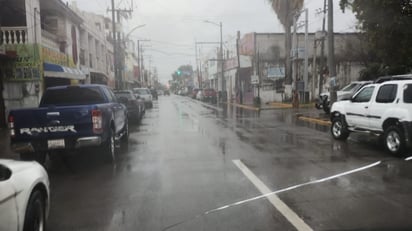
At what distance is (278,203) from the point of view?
Result: 6.29 meters

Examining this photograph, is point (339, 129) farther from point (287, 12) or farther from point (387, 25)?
point (287, 12)

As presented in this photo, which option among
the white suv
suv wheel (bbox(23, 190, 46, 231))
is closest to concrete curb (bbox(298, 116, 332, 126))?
the white suv

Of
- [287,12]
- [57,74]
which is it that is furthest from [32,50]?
[287,12]

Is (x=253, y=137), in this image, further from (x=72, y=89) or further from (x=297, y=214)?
(x=297, y=214)

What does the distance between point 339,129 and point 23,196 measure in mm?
10933

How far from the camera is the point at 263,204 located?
6.25m

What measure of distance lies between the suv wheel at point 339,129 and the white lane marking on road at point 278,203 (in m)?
5.39

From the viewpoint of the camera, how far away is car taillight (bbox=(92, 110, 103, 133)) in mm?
9055

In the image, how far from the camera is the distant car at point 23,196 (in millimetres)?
3836

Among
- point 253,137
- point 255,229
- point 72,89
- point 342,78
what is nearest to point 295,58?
point 342,78

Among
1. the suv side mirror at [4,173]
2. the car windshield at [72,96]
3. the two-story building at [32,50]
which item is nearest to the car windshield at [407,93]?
the car windshield at [72,96]

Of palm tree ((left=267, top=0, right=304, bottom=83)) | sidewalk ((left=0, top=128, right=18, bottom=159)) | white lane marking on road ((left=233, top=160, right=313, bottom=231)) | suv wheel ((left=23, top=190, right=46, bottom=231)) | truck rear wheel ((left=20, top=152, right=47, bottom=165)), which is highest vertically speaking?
palm tree ((left=267, top=0, right=304, bottom=83))

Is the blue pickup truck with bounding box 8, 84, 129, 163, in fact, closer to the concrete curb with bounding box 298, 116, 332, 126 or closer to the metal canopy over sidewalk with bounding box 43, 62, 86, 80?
the concrete curb with bounding box 298, 116, 332, 126

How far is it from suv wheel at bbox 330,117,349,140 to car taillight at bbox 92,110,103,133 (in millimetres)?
7554
